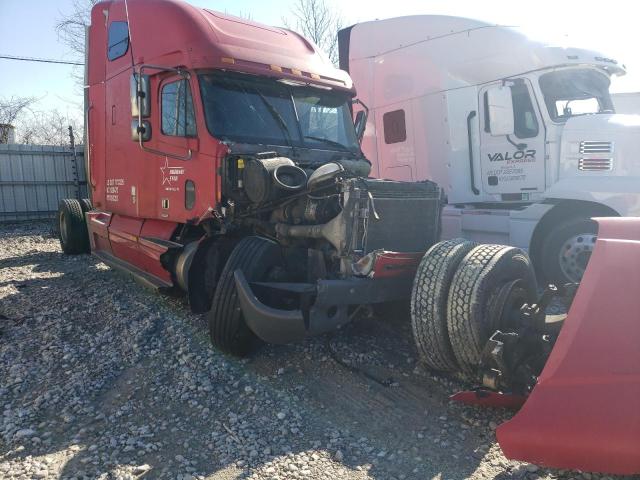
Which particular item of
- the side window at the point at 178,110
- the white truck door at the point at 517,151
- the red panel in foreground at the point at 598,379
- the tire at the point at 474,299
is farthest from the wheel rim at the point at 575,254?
the side window at the point at 178,110

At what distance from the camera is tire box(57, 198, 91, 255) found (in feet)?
32.2

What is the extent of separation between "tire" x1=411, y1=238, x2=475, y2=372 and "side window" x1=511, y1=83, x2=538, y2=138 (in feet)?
13.2

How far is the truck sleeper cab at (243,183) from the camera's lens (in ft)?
13.3

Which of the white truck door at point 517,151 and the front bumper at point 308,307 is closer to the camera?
the front bumper at point 308,307

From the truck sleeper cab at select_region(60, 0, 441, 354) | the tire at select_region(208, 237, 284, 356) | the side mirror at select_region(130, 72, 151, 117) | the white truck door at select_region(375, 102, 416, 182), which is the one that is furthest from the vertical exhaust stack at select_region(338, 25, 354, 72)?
the tire at select_region(208, 237, 284, 356)

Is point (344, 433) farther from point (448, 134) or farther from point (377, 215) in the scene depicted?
point (448, 134)

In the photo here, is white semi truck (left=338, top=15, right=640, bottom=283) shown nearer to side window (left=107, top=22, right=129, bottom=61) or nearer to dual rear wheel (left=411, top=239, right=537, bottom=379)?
dual rear wheel (left=411, top=239, right=537, bottom=379)

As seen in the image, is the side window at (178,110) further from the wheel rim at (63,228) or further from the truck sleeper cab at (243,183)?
the wheel rim at (63,228)

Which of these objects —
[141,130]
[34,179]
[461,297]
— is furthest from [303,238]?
[34,179]

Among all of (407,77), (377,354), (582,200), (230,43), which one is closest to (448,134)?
(407,77)

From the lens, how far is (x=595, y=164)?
21.0 ft

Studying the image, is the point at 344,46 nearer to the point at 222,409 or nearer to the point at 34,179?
the point at 222,409

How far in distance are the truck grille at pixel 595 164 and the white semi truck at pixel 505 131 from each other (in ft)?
0.04

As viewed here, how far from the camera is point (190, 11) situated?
5.42 metres
